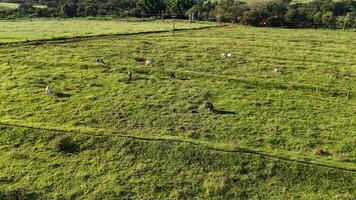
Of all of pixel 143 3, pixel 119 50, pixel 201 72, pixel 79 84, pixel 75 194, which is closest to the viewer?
pixel 75 194

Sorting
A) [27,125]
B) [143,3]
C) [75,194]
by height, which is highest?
[143,3]

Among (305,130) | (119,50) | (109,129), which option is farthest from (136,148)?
Result: (119,50)

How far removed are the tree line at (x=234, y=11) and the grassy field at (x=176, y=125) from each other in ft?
118

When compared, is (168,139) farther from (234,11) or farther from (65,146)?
(234,11)

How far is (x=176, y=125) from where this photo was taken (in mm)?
34375

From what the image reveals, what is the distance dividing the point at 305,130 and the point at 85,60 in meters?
28.7

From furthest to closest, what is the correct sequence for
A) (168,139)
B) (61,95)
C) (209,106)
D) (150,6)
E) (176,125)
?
(150,6), (61,95), (209,106), (176,125), (168,139)

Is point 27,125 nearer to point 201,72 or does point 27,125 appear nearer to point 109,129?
point 109,129

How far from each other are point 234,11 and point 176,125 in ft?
222

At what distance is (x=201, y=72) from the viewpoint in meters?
47.2

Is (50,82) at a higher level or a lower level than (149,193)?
higher

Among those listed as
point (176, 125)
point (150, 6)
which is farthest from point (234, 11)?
point (176, 125)

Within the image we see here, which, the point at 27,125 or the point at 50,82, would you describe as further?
the point at 50,82

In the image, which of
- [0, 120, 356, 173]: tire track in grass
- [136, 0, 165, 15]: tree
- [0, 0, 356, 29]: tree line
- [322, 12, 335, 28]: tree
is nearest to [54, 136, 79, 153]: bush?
[0, 120, 356, 173]: tire track in grass
